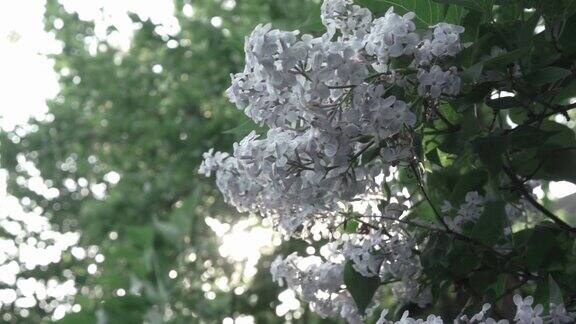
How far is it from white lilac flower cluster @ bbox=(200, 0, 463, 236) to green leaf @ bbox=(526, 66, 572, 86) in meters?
0.12

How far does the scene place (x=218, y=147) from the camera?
132 inches

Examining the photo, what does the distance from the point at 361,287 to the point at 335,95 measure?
363 mm

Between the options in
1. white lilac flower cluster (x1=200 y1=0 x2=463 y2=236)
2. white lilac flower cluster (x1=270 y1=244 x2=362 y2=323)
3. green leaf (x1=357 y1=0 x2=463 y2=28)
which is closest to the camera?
white lilac flower cluster (x1=200 y1=0 x2=463 y2=236)

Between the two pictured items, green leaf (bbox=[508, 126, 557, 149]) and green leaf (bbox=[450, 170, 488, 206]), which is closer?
green leaf (bbox=[508, 126, 557, 149])

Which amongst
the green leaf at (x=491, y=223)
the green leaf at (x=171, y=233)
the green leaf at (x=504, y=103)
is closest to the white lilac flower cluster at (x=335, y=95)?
the green leaf at (x=504, y=103)

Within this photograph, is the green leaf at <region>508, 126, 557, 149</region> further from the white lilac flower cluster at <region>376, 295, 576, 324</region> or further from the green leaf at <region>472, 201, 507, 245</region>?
the white lilac flower cluster at <region>376, 295, 576, 324</region>

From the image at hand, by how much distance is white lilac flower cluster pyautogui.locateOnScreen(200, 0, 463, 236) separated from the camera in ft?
2.66

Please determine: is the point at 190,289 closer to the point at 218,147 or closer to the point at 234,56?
the point at 218,147

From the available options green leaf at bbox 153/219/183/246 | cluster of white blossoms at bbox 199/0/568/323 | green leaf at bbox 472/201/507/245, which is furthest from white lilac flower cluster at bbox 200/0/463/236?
green leaf at bbox 153/219/183/246

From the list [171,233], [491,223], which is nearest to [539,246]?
[491,223]

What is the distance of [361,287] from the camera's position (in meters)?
1.10

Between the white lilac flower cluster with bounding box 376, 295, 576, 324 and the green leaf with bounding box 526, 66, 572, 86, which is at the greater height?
the green leaf with bounding box 526, 66, 572, 86

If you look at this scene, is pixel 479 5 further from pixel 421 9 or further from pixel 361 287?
pixel 361 287

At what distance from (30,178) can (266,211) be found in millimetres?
4040
